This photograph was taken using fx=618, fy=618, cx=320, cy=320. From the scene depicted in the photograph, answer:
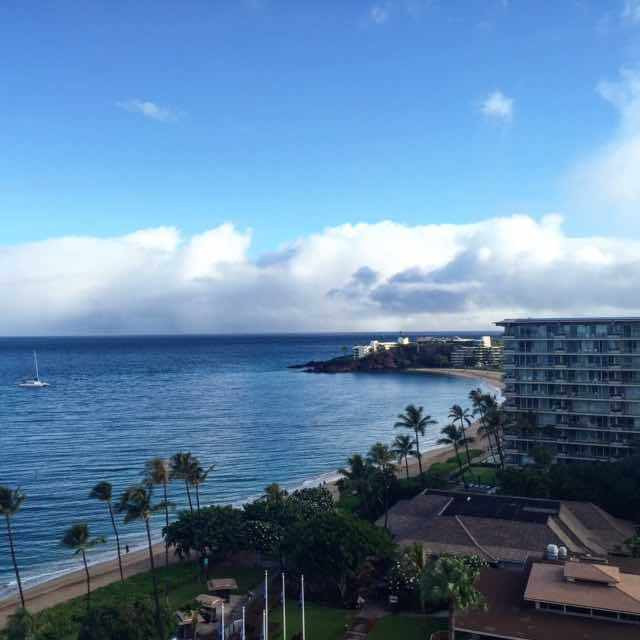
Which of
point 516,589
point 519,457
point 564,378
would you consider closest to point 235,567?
point 516,589

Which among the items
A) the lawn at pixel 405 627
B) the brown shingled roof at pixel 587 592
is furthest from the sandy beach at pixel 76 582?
the brown shingled roof at pixel 587 592

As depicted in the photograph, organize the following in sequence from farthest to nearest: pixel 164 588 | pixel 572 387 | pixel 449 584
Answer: pixel 572 387 → pixel 164 588 → pixel 449 584

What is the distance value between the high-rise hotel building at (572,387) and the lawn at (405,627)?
4604 cm

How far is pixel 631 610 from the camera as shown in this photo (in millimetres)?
40688

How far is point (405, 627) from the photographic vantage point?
152 feet

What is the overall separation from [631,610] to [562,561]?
958cm

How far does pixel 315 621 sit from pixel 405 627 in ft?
22.8

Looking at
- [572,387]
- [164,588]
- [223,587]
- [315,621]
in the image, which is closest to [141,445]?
[164,588]

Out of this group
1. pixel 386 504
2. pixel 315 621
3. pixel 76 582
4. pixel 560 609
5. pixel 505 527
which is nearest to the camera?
pixel 560 609

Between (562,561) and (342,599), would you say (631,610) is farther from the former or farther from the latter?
(342,599)

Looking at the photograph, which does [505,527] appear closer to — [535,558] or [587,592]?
[535,558]

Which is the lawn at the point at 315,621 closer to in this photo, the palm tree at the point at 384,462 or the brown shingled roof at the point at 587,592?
the brown shingled roof at the point at 587,592

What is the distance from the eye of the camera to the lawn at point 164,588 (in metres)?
51.0

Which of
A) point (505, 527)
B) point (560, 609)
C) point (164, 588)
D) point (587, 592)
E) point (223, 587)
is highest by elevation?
point (587, 592)
